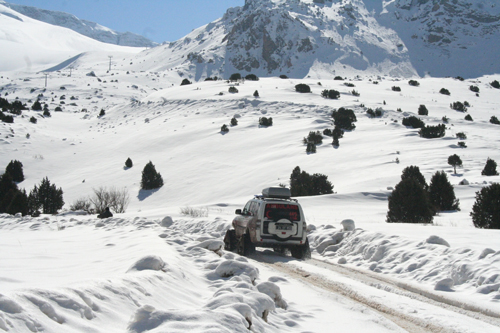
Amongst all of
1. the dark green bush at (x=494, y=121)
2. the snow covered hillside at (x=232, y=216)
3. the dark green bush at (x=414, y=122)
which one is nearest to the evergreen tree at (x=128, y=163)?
the snow covered hillside at (x=232, y=216)

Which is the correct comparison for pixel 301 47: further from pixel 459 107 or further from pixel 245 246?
pixel 245 246

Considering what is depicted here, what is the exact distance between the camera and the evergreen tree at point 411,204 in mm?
16531

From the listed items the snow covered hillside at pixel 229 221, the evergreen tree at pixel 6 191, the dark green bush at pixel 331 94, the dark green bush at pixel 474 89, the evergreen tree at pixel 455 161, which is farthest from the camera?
the dark green bush at pixel 474 89

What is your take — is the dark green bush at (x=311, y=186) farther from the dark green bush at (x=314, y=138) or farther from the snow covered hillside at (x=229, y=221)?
the dark green bush at (x=314, y=138)

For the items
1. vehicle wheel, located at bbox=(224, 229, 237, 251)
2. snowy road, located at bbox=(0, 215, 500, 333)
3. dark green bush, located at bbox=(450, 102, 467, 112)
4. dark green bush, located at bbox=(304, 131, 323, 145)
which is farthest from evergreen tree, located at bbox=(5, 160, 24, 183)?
dark green bush, located at bbox=(450, 102, 467, 112)

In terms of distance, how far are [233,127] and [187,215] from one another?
26.3 m

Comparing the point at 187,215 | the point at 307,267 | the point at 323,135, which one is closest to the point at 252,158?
the point at 323,135

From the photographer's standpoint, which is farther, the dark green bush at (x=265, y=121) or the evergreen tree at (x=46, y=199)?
the dark green bush at (x=265, y=121)

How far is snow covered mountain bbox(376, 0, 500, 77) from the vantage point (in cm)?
10706

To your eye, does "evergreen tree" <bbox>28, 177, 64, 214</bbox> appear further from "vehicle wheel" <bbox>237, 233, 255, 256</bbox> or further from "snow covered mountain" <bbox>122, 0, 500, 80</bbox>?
"snow covered mountain" <bbox>122, 0, 500, 80</bbox>

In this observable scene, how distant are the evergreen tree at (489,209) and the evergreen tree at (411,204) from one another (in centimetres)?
256

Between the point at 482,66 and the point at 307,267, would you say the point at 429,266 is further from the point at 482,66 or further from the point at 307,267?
the point at 482,66

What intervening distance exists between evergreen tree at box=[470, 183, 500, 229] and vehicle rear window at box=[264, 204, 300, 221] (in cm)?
681

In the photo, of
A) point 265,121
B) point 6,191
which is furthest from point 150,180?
point 265,121
